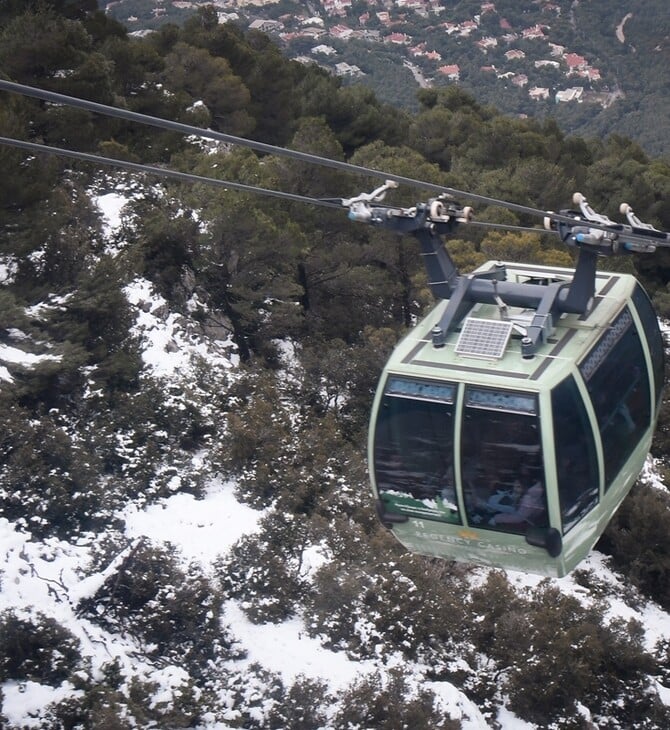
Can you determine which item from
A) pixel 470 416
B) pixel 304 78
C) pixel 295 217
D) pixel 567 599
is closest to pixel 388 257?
pixel 295 217

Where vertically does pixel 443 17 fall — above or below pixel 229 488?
below

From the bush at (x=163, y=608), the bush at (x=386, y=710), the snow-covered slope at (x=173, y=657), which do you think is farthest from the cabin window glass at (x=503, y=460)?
the bush at (x=163, y=608)

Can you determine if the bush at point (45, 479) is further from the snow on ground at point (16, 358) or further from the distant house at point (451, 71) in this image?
the distant house at point (451, 71)

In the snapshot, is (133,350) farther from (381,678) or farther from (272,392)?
(381,678)

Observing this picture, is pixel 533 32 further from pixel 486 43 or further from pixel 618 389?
pixel 618 389

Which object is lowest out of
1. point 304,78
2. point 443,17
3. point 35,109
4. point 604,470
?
point 443,17

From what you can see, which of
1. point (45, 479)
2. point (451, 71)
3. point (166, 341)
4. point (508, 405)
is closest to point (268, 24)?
point (451, 71)

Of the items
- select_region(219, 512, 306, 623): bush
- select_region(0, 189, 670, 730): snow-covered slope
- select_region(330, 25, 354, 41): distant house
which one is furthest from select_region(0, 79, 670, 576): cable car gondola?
select_region(330, 25, 354, 41): distant house
